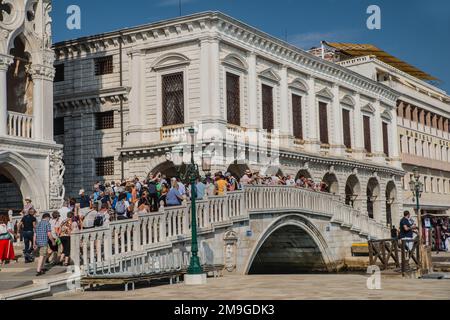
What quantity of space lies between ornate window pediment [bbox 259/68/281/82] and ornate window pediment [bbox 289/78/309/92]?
5.06 ft

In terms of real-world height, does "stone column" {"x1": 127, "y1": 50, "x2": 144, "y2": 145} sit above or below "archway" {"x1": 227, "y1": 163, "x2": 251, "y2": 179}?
above

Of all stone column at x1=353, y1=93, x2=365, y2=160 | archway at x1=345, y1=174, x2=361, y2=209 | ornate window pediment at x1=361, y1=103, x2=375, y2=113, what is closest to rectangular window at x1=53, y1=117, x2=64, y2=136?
archway at x1=345, y1=174, x2=361, y2=209

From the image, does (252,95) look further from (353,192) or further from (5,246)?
(5,246)

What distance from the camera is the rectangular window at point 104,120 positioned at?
33.7m

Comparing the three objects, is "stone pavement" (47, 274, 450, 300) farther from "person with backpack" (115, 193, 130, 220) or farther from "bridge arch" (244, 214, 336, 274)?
"bridge arch" (244, 214, 336, 274)

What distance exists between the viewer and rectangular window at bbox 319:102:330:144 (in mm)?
39969

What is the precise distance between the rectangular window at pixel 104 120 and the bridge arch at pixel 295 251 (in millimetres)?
9554

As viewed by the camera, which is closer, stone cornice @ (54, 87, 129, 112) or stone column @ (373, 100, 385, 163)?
stone cornice @ (54, 87, 129, 112)

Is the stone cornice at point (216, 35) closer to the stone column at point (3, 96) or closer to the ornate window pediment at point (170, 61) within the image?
the ornate window pediment at point (170, 61)

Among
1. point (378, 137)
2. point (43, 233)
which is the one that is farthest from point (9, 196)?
point (378, 137)

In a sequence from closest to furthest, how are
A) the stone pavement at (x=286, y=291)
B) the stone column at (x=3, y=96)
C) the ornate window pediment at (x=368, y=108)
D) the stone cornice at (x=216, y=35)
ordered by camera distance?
the stone pavement at (x=286, y=291), the stone column at (x=3, y=96), the stone cornice at (x=216, y=35), the ornate window pediment at (x=368, y=108)

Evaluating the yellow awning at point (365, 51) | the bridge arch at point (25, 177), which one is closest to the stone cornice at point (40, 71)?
the bridge arch at point (25, 177)

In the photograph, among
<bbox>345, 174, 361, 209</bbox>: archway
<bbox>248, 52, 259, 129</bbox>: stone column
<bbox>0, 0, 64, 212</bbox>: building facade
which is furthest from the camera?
<bbox>345, 174, 361, 209</bbox>: archway

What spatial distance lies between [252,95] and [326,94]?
8.81 m
